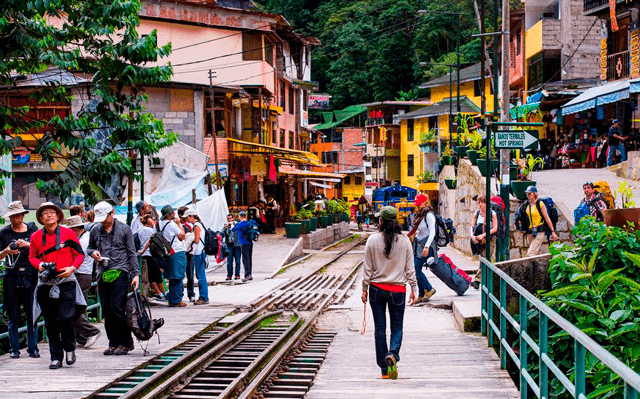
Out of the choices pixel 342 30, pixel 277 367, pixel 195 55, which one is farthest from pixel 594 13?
pixel 342 30

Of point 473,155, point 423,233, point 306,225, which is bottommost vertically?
point 306,225

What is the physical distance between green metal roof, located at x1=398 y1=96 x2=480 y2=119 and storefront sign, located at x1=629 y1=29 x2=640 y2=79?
1127 inches

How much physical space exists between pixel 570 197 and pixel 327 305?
8890 millimetres

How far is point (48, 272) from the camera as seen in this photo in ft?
31.9

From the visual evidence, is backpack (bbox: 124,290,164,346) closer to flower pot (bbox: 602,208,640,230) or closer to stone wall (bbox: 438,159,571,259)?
flower pot (bbox: 602,208,640,230)

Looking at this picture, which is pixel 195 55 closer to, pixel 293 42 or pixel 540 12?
pixel 293 42

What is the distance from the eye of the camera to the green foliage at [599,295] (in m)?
9.04

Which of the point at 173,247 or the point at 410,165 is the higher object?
the point at 410,165

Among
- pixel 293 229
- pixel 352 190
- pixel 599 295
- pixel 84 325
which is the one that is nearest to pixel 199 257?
pixel 84 325

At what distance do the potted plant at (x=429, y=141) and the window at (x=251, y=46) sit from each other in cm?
2170

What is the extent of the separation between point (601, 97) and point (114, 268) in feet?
76.6

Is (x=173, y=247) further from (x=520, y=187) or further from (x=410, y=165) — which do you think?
(x=410, y=165)

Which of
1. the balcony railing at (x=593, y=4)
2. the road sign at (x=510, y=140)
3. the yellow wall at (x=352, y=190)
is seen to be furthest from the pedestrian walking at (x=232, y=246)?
the yellow wall at (x=352, y=190)

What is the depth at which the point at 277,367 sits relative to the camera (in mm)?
10344
